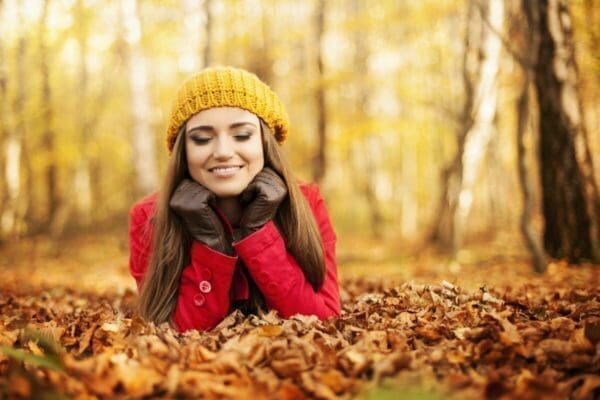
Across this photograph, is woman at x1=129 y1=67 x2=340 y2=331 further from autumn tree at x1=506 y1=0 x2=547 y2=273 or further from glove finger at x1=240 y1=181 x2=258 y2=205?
autumn tree at x1=506 y1=0 x2=547 y2=273

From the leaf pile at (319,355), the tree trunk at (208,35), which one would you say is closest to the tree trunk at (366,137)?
the tree trunk at (208,35)

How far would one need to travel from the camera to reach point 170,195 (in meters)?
3.39

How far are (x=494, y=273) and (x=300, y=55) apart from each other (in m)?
18.5

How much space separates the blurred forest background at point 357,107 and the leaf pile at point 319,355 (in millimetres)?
3921

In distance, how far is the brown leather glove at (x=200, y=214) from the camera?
3.12m

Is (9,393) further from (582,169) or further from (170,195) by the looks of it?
(582,169)

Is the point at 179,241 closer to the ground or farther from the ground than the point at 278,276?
A: farther from the ground

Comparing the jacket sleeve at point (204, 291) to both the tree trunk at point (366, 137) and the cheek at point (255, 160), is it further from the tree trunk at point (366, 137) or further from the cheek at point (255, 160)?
the tree trunk at point (366, 137)

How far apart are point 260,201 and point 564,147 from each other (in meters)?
4.65

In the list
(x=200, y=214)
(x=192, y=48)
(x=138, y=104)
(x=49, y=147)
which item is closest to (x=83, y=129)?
(x=49, y=147)

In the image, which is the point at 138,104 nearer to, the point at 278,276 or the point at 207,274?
the point at 207,274

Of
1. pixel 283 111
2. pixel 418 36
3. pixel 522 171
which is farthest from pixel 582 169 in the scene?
pixel 418 36

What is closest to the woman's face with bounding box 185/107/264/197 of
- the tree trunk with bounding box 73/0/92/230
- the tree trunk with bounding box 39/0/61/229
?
the tree trunk with bounding box 39/0/61/229

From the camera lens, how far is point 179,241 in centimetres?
332
